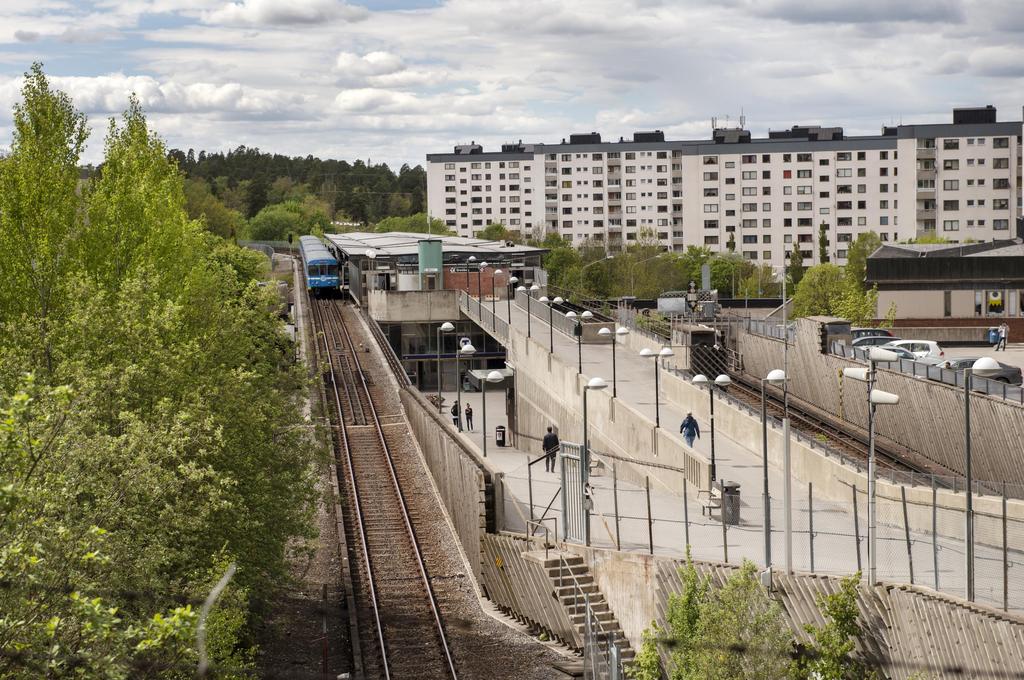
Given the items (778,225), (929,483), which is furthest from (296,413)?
(778,225)

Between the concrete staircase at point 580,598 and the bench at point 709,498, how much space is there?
279cm

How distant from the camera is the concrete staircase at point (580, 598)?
22781mm

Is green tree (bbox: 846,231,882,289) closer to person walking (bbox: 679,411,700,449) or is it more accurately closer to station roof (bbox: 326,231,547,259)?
station roof (bbox: 326,231,547,259)

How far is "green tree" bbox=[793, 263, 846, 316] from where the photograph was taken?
77750 mm

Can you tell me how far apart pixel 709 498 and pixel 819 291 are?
55.4 m

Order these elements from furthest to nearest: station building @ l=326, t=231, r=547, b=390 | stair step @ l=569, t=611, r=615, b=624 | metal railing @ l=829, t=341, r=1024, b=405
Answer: station building @ l=326, t=231, r=547, b=390
metal railing @ l=829, t=341, r=1024, b=405
stair step @ l=569, t=611, r=615, b=624

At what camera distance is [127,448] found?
15.4 metres

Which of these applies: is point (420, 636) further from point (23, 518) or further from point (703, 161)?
point (703, 161)

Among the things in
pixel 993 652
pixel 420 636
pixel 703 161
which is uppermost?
pixel 703 161

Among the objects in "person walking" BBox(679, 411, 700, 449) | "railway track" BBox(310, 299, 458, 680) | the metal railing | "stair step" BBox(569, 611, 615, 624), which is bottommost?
"railway track" BBox(310, 299, 458, 680)

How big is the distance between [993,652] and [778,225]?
352 ft

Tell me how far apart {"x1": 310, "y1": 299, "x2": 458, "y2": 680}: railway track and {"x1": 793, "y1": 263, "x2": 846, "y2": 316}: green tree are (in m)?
33.1

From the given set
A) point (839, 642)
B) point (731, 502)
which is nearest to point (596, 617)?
point (731, 502)

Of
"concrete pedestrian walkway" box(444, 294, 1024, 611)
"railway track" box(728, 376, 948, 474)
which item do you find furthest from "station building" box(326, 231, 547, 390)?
"concrete pedestrian walkway" box(444, 294, 1024, 611)
